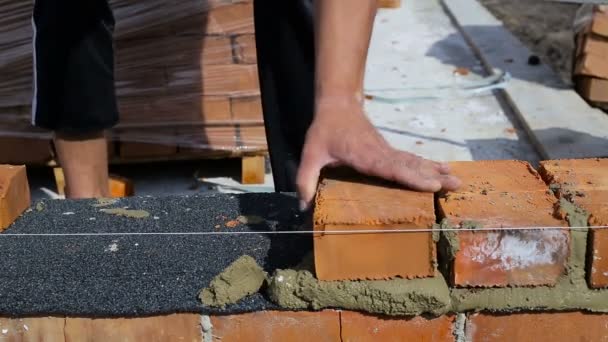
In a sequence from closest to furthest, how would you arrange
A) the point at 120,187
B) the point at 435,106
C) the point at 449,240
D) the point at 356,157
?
1. the point at 449,240
2. the point at 356,157
3. the point at 120,187
4. the point at 435,106

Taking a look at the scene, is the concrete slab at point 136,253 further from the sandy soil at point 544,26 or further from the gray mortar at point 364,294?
the sandy soil at point 544,26

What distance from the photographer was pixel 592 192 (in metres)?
1.39

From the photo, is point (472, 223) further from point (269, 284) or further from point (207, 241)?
point (207, 241)

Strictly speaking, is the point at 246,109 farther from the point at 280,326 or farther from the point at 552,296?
the point at 552,296

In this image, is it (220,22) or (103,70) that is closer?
(103,70)

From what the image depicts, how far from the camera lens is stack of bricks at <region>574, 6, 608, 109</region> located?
4.10m

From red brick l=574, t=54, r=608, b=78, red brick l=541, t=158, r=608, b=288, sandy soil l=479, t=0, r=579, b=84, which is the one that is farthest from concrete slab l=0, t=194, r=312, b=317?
sandy soil l=479, t=0, r=579, b=84

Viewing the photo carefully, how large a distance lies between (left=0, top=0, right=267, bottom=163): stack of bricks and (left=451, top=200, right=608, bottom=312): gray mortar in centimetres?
201

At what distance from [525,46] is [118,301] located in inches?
196

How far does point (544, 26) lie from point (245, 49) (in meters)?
4.59

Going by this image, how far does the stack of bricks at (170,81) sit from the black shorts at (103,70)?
2.82 ft

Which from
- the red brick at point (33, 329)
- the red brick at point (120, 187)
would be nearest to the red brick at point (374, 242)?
the red brick at point (33, 329)

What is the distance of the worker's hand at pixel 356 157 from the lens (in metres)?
1.38

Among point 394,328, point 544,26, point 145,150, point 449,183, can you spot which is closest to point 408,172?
point 449,183
